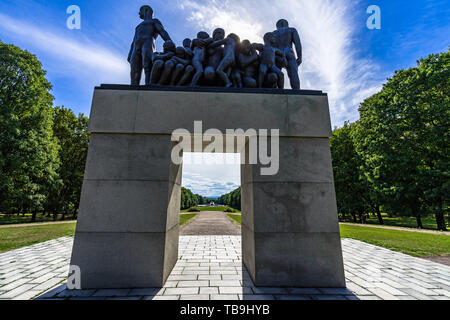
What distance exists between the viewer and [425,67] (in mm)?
15133

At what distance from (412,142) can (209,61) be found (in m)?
18.7

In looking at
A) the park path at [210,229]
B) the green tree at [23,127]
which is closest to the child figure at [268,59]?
the park path at [210,229]

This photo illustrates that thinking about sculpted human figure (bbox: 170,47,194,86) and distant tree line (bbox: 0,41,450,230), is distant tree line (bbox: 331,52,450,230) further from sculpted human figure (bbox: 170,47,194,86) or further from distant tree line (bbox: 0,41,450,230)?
sculpted human figure (bbox: 170,47,194,86)

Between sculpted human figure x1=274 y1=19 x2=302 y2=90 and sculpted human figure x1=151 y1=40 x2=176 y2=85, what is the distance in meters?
3.75

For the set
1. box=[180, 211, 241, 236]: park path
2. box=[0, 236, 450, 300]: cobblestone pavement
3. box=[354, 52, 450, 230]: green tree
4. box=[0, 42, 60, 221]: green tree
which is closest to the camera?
box=[0, 236, 450, 300]: cobblestone pavement

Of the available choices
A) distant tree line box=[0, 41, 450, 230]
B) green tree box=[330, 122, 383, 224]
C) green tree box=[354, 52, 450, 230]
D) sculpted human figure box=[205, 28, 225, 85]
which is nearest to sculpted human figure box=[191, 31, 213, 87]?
sculpted human figure box=[205, 28, 225, 85]

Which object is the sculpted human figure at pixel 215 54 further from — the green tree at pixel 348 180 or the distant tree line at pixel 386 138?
the green tree at pixel 348 180

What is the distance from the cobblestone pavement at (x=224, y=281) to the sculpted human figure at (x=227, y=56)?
5294 mm

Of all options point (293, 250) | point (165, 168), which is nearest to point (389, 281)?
point (293, 250)

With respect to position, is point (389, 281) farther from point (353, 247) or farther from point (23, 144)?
point (23, 144)

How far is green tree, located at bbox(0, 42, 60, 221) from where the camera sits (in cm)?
1421

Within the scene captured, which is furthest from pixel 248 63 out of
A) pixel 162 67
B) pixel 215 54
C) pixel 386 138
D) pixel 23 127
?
pixel 23 127

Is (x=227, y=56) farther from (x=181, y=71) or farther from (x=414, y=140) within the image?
(x=414, y=140)

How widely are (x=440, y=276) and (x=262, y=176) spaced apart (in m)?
5.53
